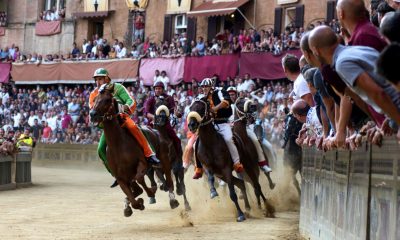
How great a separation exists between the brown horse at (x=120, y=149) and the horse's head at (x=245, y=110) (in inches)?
132

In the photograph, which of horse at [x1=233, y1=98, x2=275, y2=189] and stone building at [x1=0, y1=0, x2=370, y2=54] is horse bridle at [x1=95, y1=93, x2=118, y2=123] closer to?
horse at [x1=233, y1=98, x2=275, y2=189]

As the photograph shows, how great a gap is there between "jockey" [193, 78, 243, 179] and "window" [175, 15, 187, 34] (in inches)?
1066

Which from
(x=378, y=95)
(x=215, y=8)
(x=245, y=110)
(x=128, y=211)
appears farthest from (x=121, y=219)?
(x=215, y=8)

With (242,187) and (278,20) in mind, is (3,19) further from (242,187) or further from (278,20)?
(242,187)

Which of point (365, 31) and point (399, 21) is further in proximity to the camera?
point (365, 31)

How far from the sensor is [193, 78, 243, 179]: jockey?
14.1 m

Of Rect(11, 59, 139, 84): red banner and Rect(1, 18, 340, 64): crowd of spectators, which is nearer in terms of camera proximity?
Rect(1, 18, 340, 64): crowd of spectators

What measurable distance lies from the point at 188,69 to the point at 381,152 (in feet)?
96.7

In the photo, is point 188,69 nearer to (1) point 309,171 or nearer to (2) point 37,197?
(2) point 37,197

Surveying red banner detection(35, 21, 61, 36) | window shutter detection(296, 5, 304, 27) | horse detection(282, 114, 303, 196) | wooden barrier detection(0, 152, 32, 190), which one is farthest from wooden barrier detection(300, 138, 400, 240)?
red banner detection(35, 21, 61, 36)

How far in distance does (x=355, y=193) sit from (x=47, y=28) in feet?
144

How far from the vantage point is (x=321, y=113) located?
342 inches

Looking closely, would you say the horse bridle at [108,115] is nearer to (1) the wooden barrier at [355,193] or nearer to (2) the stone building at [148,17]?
(1) the wooden barrier at [355,193]

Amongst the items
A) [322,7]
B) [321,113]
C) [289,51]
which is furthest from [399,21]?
[322,7]
